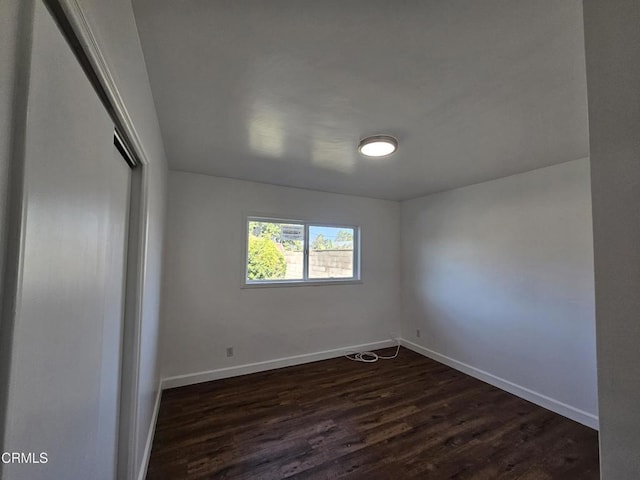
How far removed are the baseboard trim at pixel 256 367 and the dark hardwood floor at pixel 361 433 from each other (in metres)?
0.09

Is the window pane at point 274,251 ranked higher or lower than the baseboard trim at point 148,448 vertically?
higher

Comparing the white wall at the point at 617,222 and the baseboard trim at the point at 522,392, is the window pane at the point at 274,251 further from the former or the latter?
the white wall at the point at 617,222

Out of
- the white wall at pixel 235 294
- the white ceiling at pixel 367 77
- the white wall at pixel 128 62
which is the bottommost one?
the white wall at pixel 235 294

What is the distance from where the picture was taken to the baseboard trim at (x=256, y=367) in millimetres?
2889

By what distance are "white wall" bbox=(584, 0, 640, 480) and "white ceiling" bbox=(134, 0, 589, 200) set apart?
498 millimetres

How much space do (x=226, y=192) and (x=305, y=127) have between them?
64.8 inches

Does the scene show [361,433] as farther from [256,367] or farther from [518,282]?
[518,282]

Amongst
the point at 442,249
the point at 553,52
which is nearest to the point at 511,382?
the point at 442,249

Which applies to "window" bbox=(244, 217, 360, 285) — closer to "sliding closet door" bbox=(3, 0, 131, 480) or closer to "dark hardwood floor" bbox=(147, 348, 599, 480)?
"dark hardwood floor" bbox=(147, 348, 599, 480)

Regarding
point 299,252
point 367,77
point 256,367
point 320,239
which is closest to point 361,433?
point 256,367

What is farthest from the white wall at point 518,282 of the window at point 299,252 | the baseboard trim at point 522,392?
the window at point 299,252

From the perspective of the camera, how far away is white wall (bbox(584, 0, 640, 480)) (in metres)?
0.66

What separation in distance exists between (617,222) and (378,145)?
5.36 feet

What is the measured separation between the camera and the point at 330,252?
393cm
